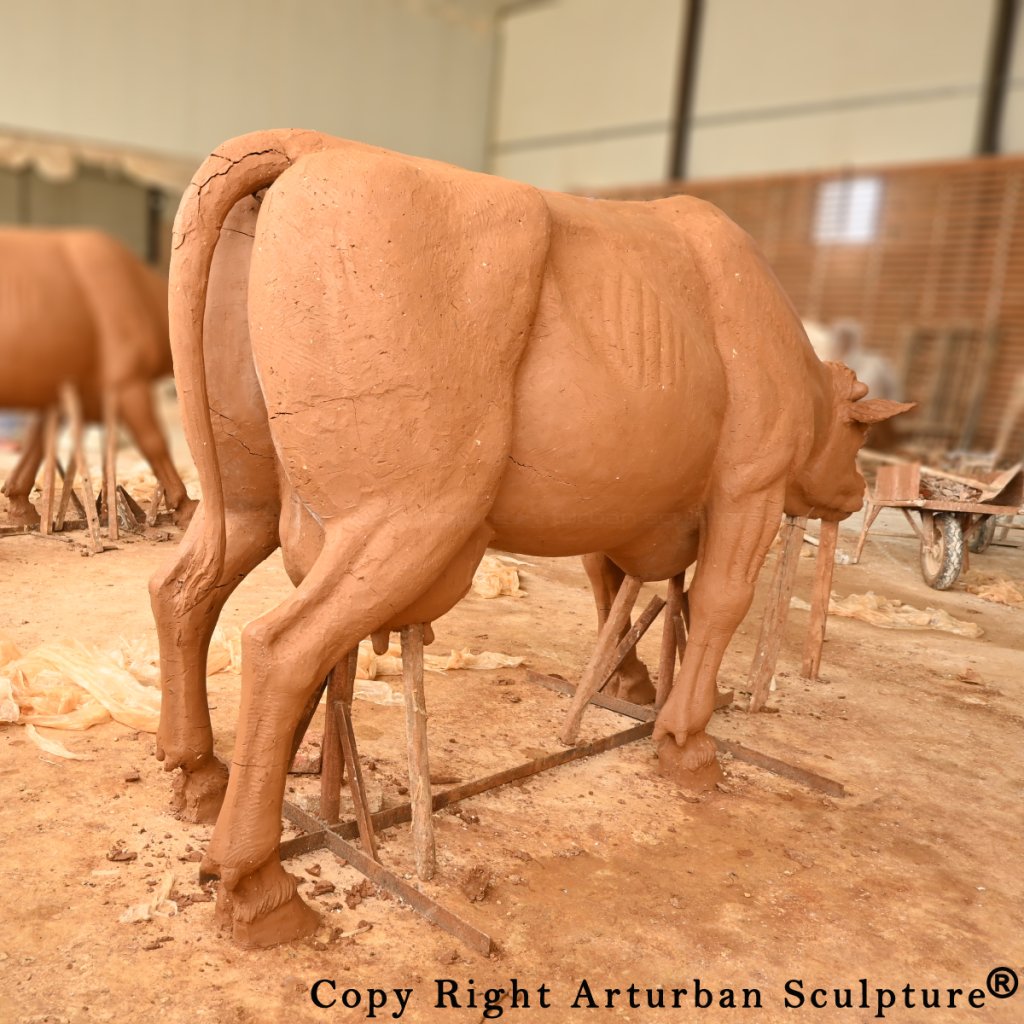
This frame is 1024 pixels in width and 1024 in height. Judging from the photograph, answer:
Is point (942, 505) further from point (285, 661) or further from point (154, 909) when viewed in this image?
point (154, 909)

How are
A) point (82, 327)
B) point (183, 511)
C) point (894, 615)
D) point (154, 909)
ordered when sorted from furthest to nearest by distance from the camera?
point (894, 615), point (154, 909), point (183, 511), point (82, 327)

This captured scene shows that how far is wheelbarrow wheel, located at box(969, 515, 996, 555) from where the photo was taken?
7578 mm

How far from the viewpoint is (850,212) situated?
8.66m

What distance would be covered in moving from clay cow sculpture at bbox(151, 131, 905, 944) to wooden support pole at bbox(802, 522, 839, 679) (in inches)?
73.7

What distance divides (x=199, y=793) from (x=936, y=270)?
9.52 meters

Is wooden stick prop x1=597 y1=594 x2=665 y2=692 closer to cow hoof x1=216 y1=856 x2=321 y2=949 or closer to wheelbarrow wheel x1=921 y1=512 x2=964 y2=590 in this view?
cow hoof x1=216 y1=856 x2=321 y2=949

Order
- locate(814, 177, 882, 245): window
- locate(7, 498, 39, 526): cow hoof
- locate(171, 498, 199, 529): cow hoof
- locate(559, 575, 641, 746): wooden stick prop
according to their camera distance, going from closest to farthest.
Result: locate(171, 498, 199, 529): cow hoof
locate(559, 575, 641, 746): wooden stick prop
locate(7, 498, 39, 526): cow hoof
locate(814, 177, 882, 245): window

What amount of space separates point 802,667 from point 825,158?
8.62 meters

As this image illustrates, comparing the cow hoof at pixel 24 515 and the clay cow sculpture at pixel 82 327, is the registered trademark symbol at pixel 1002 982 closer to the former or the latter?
the clay cow sculpture at pixel 82 327

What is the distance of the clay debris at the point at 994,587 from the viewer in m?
6.96

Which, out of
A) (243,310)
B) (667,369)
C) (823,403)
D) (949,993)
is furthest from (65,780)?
(823,403)

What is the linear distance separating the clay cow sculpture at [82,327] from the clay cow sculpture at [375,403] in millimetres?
1572

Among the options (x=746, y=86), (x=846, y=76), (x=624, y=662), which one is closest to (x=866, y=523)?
(x=624, y=662)

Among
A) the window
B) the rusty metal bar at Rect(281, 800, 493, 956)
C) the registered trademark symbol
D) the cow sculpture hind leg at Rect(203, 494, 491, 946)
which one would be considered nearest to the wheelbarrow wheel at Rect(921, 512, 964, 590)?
the window
